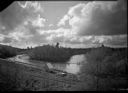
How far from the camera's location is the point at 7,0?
1.29m

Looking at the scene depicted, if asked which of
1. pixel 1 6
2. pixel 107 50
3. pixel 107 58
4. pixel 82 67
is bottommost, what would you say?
pixel 82 67

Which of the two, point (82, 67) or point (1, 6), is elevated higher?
point (1, 6)

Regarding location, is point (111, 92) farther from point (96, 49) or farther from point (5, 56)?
point (96, 49)

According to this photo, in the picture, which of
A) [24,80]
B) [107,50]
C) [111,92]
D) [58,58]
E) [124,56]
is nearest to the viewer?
[111,92]

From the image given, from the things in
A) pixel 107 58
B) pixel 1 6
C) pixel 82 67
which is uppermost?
pixel 1 6

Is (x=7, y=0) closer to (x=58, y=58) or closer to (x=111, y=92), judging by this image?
(x=111, y=92)

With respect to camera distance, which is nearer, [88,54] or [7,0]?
[7,0]

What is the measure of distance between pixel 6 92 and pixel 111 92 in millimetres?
1975

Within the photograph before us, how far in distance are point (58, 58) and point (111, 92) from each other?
5843mm

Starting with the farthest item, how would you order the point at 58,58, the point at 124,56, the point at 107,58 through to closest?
the point at 58,58, the point at 124,56, the point at 107,58

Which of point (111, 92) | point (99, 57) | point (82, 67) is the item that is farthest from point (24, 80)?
point (99, 57)

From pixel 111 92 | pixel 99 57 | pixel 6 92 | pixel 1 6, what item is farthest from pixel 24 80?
pixel 99 57

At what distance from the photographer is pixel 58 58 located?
7.48 meters

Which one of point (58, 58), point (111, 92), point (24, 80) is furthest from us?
point (58, 58)
